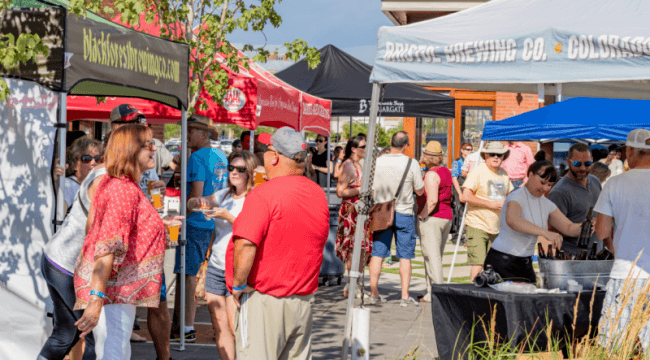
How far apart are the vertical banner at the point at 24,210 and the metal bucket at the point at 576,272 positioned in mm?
3358

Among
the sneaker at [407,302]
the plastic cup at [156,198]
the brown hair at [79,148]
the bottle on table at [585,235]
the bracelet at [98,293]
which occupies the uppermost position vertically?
the brown hair at [79,148]

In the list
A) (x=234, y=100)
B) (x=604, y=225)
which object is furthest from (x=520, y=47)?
(x=234, y=100)

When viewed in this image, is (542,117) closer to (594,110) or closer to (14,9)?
(594,110)

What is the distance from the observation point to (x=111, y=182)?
3.63m

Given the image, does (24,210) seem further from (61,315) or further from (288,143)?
(288,143)

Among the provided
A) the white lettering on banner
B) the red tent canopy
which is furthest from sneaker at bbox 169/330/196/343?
the white lettering on banner

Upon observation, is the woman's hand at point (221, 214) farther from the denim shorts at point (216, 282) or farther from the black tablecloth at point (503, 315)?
the black tablecloth at point (503, 315)

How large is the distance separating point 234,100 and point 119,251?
170 inches

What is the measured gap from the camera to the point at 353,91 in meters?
11.7

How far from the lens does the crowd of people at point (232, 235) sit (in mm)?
3523

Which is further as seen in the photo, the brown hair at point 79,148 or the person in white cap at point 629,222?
the brown hair at point 79,148

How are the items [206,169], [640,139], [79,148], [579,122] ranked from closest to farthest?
[640,139], [79,148], [206,169], [579,122]

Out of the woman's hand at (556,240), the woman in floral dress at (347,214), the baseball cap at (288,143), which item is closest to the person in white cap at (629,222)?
the woman's hand at (556,240)

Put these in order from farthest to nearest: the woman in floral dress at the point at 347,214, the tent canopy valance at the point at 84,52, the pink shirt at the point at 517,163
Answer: the pink shirt at the point at 517,163 < the woman in floral dress at the point at 347,214 < the tent canopy valance at the point at 84,52
